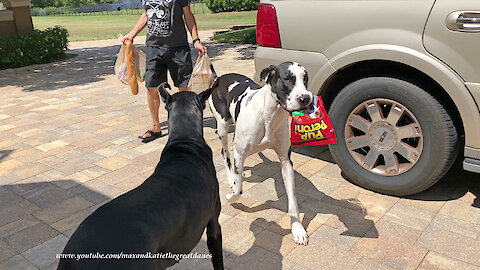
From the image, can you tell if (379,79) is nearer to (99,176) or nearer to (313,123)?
(313,123)

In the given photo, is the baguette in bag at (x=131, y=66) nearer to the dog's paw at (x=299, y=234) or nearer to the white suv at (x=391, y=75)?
the white suv at (x=391, y=75)

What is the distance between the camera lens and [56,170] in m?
4.87

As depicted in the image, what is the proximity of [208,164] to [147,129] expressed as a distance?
387 cm

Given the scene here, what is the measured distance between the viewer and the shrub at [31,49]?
12.7m

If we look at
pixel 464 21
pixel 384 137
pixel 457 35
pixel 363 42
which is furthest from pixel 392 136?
pixel 464 21

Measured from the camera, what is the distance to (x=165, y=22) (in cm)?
520

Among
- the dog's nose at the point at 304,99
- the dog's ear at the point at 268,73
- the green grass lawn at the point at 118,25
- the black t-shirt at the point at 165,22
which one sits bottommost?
the green grass lawn at the point at 118,25

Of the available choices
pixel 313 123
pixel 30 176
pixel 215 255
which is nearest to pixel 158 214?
pixel 215 255

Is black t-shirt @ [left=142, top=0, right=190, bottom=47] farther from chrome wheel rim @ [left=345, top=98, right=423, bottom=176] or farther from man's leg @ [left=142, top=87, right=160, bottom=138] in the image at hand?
chrome wheel rim @ [left=345, top=98, right=423, bottom=176]

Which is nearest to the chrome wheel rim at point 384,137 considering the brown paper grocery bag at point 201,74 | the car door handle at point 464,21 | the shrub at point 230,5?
the car door handle at point 464,21

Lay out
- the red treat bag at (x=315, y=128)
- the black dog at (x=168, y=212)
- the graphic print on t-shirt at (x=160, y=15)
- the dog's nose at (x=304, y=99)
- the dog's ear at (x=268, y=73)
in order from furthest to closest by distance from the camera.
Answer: the graphic print on t-shirt at (x=160, y=15)
the red treat bag at (x=315, y=128)
the dog's ear at (x=268, y=73)
the dog's nose at (x=304, y=99)
the black dog at (x=168, y=212)

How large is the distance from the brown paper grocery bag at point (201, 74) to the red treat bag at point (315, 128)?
5.52ft

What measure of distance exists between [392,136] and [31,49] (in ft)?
42.7

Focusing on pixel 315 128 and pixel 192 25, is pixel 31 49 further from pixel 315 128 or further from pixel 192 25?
pixel 315 128
